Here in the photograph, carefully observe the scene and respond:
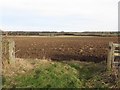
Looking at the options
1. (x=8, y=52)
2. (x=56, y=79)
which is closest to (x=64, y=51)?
(x=8, y=52)

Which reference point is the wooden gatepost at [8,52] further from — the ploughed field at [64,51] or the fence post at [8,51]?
the ploughed field at [64,51]

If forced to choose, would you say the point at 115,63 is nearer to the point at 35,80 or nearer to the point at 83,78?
the point at 83,78

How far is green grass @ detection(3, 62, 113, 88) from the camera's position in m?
14.6

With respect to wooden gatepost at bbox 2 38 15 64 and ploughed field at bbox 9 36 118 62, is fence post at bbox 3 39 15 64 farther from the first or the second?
ploughed field at bbox 9 36 118 62

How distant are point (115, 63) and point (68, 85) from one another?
3.34 meters

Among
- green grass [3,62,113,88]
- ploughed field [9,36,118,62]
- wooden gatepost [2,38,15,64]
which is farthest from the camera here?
ploughed field [9,36,118,62]

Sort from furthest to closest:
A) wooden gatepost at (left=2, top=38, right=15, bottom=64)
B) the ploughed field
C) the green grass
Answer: the ploughed field < wooden gatepost at (left=2, top=38, right=15, bottom=64) < the green grass

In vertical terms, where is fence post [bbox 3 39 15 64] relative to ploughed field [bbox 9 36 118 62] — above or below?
above

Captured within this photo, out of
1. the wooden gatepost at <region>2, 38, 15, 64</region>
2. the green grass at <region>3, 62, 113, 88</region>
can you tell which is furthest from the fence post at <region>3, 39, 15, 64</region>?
the green grass at <region>3, 62, 113, 88</region>

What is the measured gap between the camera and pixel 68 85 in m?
14.6

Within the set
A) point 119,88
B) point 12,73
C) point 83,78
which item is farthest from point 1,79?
point 119,88

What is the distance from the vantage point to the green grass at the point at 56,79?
14.6 metres

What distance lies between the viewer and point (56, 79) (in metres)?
15.2

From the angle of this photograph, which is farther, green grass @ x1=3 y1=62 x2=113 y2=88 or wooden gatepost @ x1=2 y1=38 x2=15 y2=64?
wooden gatepost @ x1=2 y1=38 x2=15 y2=64
